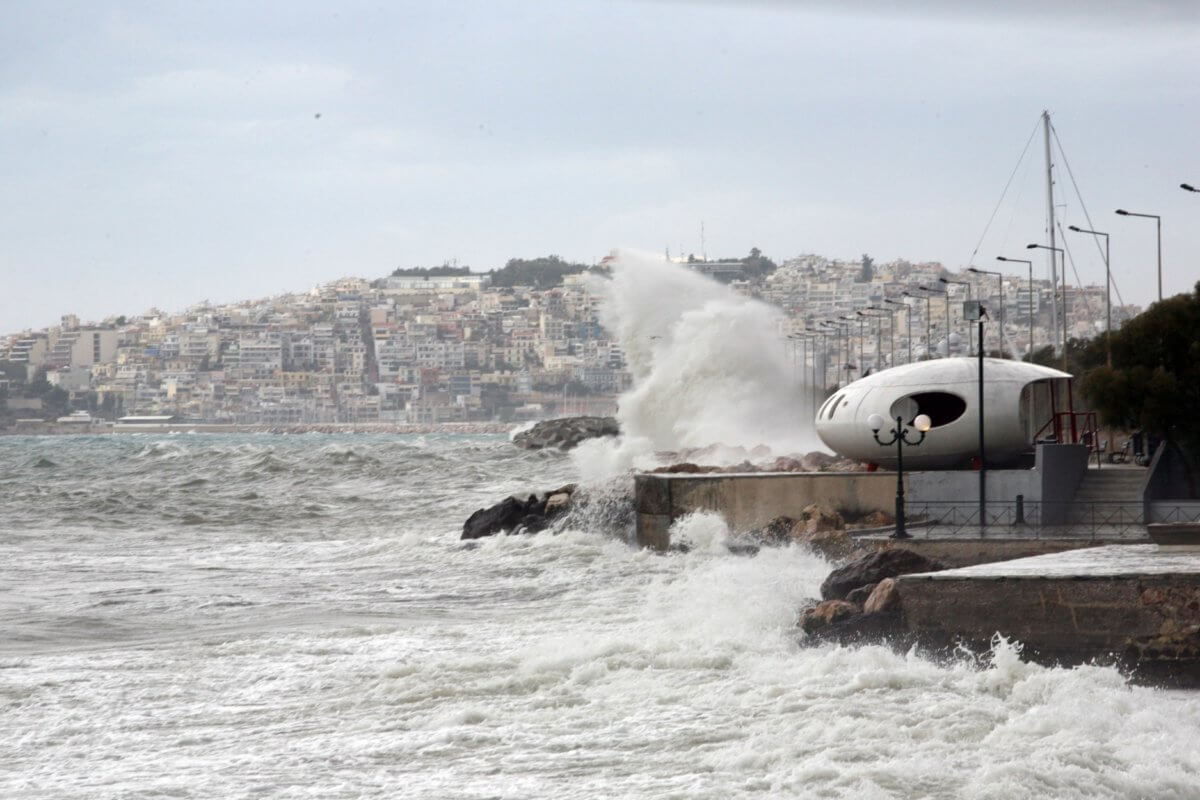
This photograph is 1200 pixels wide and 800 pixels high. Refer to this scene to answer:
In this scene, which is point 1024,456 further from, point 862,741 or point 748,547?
point 862,741

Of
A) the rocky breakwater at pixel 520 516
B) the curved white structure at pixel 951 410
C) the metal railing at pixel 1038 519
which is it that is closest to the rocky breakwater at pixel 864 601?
the metal railing at pixel 1038 519

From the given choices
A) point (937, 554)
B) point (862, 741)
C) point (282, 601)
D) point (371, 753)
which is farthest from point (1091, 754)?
point (282, 601)

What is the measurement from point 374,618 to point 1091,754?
988 cm

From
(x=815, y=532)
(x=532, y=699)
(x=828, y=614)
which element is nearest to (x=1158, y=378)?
(x=815, y=532)

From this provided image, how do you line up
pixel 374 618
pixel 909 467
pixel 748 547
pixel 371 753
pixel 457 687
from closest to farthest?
pixel 371 753 < pixel 457 687 < pixel 374 618 < pixel 748 547 < pixel 909 467

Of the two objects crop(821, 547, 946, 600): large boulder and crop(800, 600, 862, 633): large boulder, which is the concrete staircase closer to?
crop(821, 547, 946, 600): large boulder

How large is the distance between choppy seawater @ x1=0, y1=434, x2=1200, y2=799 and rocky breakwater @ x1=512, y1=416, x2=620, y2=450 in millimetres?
67985

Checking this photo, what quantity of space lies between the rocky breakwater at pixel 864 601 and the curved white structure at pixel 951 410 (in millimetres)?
9512

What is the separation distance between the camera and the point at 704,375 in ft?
198

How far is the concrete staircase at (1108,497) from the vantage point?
20.6m

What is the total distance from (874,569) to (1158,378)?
291 inches

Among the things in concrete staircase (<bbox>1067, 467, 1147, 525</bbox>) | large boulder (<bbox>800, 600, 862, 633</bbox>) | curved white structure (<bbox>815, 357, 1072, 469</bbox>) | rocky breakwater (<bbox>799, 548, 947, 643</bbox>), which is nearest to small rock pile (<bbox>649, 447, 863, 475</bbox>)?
curved white structure (<bbox>815, 357, 1072, 469</bbox>)

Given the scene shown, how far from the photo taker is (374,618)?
1830cm

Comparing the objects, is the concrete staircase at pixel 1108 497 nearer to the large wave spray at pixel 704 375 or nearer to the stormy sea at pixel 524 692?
the stormy sea at pixel 524 692
